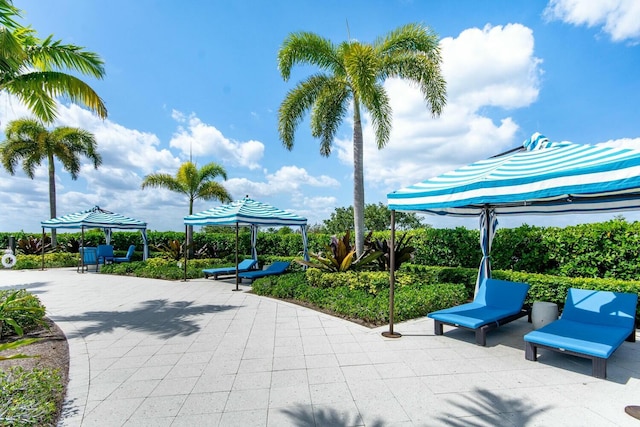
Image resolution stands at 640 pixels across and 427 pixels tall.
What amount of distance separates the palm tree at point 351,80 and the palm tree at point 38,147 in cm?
1512

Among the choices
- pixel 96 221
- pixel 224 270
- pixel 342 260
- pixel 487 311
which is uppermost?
pixel 96 221

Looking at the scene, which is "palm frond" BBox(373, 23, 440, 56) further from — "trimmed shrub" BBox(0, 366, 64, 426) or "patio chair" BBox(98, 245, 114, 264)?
"patio chair" BBox(98, 245, 114, 264)

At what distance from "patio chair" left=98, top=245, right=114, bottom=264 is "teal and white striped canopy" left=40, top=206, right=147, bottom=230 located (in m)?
1.29

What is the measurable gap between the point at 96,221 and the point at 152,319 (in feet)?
35.1

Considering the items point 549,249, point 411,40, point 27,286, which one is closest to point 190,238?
point 27,286

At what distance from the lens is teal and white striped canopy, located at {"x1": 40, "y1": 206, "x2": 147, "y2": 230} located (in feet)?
48.1

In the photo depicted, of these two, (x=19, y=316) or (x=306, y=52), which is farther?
(x=306, y=52)

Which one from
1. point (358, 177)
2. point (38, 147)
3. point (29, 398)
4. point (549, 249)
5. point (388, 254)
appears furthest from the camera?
point (38, 147)

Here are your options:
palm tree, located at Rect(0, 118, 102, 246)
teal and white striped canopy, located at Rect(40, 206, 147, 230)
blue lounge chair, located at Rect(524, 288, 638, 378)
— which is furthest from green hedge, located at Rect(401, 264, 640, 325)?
palm tree, located at Rect(0, 118, 102, 246)

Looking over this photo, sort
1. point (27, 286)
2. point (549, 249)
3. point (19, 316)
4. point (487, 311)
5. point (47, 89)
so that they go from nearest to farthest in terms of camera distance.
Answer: point (487, 311) → point (19, 316) → point (47, 89) → point (549, 249) → point (27, 286)

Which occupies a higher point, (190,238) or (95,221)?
(95,221)

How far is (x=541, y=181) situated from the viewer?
3996 mm

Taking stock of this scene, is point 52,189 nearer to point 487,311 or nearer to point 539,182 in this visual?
point 487,311

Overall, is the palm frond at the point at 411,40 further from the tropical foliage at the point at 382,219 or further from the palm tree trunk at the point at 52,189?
the palm tree trunk at the point at 52,189
